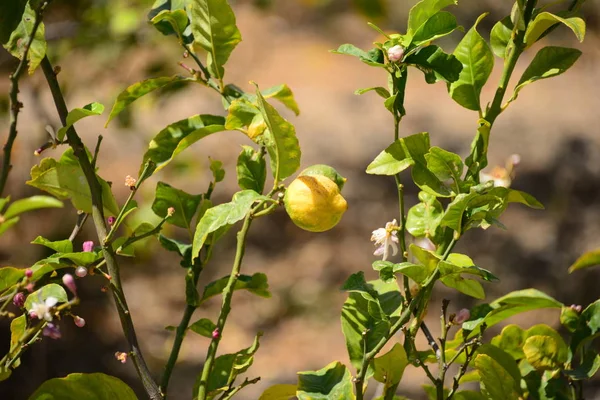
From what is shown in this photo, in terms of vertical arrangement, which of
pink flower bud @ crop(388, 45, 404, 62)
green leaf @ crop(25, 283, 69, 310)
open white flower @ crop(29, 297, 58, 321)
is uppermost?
pink flower bud @ crop(388, 45, 404, 62)

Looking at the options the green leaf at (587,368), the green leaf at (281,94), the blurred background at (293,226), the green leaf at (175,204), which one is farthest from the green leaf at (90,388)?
the blurred background at (293,226)

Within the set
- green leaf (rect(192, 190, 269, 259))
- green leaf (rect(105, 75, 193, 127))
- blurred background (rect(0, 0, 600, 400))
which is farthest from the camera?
blurred background (rect(0, 0, 600, 400))

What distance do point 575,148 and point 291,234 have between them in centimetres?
116

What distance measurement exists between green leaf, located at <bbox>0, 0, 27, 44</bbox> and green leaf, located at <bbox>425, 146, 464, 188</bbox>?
0.33 meters

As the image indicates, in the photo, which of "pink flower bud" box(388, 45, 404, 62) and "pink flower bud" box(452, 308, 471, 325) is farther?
"pink flower bud" box(452, 308, 471, 325)

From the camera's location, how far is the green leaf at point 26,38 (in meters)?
0.56

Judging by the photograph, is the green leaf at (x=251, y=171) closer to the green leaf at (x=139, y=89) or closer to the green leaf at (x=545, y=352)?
the green leaf at (x=139, y=89)

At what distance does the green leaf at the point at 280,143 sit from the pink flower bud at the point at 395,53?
0.09 metres

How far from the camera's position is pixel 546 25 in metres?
0.57

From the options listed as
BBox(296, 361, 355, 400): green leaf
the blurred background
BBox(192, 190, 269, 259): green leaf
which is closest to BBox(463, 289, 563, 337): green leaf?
BBox(296, 361, 355, 400): green leaf

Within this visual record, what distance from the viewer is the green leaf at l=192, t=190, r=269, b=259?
0.53m

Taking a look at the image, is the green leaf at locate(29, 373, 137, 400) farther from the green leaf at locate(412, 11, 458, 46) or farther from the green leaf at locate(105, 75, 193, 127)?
the green leaf at locate(412, 11, 458, 46)

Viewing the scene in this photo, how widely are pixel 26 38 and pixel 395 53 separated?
28 cm

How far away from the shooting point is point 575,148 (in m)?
2.85
